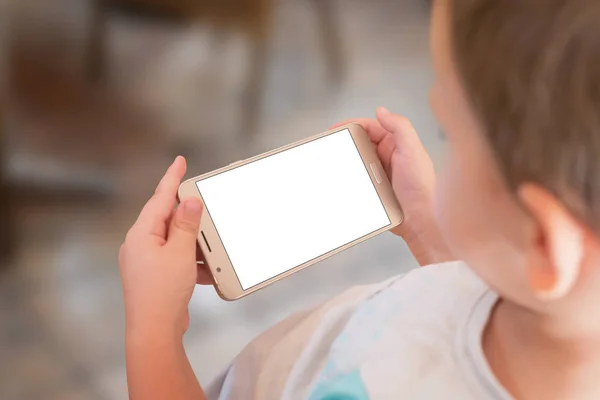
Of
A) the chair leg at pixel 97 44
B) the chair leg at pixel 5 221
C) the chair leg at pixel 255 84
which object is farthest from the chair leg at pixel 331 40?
the chair leg at pixel 5 221

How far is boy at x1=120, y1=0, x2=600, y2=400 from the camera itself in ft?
0.72

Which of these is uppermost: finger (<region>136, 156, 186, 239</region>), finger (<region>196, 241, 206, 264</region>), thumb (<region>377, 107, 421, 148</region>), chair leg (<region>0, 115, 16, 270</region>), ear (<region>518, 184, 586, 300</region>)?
chair leg (<region>0, 115, 16, 270</region>)

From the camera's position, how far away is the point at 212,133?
39.3 inches

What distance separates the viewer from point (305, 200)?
63cm

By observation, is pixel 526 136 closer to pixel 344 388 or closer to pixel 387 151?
pixel 344 388

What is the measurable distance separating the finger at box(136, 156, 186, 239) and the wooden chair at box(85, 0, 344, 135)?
48 centimetres

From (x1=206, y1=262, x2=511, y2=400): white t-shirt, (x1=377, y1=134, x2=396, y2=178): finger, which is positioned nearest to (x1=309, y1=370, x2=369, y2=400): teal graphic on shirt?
(x1=206, y1=262, x2=511, y2=400): white t-shirt

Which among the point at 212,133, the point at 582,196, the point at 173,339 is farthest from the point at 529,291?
the point at 212,133

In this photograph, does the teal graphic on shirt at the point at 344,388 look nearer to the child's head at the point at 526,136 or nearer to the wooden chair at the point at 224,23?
the child's head at the point at 526,136

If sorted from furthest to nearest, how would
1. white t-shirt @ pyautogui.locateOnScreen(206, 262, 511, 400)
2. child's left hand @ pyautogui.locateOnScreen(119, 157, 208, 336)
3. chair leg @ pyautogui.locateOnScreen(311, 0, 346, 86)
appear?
chair leg @ pyautogui.locateOnScreen(311, 0, 346, 86)
child's left hand @ pyautogui.locateOnScreen(119, 157, 208, 336)
white t-shirt @ pyautogui.locateOnScreen(206, 262, 511, 400)

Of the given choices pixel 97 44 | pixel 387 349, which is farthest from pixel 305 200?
pixel 97 44

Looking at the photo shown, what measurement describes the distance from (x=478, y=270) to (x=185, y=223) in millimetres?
281

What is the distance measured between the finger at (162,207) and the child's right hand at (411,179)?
0.22 m

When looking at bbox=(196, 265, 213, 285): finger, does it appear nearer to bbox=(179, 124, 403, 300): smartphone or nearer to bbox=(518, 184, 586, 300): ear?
bbox=(179, 124, 403, 300): smartphone
